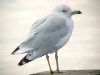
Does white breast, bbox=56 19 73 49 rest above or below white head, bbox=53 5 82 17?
below

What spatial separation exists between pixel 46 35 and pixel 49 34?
18 mm

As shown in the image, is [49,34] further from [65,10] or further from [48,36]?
[65,10]

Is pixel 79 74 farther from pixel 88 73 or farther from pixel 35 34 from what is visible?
pixel 35 34

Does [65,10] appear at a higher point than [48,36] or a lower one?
higher

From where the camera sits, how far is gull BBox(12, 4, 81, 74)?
2301mm

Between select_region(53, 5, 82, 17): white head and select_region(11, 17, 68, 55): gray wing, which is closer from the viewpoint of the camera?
select_region(11, 17, 68, 55): gray wing

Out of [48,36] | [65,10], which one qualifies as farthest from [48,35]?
[65,10]

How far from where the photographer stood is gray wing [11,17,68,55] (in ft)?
7.57

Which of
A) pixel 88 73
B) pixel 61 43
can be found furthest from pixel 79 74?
pixel 61 43

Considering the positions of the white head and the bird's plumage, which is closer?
the bird's plumage

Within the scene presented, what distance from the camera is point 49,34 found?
2.38 metres

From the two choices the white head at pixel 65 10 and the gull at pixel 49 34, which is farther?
the white head at pixel 65 10

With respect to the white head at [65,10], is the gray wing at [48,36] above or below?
below

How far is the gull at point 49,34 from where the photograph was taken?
230 cm
